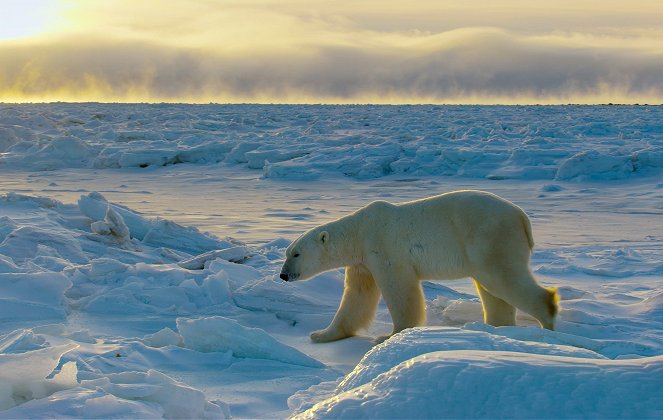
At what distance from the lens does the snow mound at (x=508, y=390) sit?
1.59 m

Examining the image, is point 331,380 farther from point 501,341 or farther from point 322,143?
point 322,143

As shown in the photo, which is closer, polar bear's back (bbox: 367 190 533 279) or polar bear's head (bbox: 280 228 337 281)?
polar bear's back (bbox: 367 190 533 279)

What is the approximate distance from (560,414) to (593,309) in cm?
297

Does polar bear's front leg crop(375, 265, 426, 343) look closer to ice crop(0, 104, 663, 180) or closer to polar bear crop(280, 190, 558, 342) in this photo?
polar bear crop(280, 190, 558, 342)

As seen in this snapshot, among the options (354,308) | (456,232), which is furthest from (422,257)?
(354,308)

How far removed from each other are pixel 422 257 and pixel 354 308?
456mm

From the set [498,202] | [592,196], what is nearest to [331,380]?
[498,202]

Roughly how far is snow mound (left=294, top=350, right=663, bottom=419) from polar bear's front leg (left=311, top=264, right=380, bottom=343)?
2.03 meters

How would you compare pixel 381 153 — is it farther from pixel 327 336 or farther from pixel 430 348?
pixel 430 348

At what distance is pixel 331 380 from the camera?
309 centimetres

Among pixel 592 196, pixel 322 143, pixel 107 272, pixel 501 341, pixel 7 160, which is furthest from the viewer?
pixel 322 143

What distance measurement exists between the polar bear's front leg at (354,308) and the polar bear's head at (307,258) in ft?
0.49

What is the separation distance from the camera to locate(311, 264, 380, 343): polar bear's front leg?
3.93 metres

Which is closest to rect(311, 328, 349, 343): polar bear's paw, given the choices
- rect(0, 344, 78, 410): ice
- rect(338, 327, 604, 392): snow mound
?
rect(338, 327, 604, 392): snow mound
